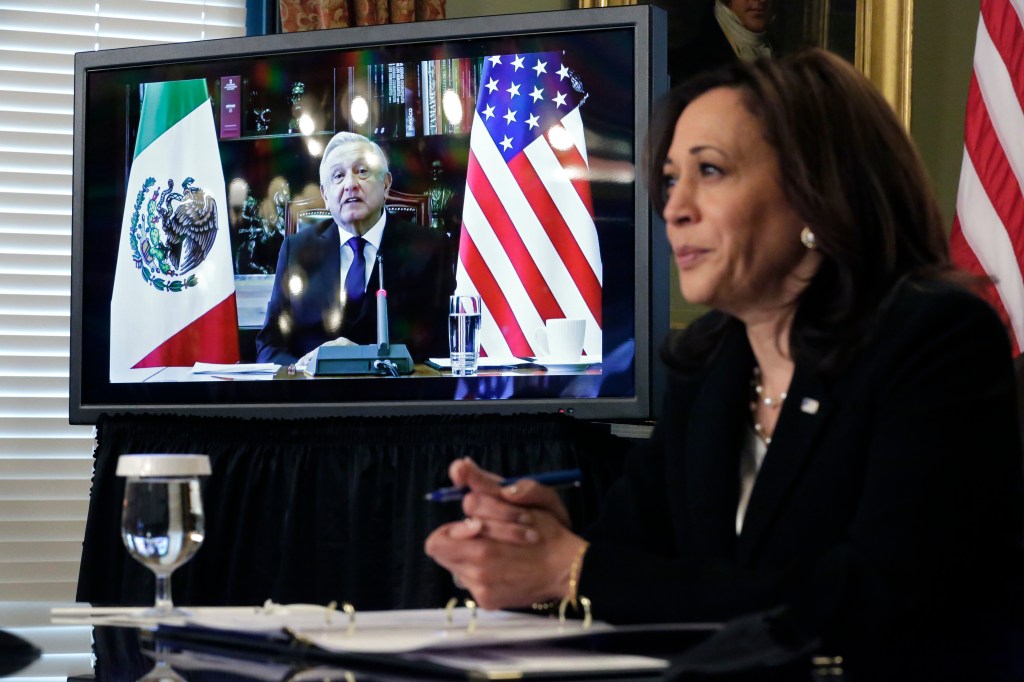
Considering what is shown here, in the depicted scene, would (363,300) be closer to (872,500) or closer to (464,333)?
(464,333)

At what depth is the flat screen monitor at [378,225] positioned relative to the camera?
9.76ft

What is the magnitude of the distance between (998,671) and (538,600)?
48 cm

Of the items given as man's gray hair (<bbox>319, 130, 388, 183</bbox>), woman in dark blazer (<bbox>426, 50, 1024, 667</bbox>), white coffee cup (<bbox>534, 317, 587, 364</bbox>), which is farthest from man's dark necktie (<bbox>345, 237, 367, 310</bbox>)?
woman in dark blazer (<bbox>426, 50, 1024, 667</bbox>)

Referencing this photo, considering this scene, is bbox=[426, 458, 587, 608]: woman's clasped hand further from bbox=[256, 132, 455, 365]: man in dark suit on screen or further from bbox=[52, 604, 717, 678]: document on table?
bbox=[256, 132, 455, 365]: man in dark suit on screen

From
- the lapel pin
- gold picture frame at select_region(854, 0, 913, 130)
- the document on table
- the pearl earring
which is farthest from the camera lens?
gold picture frame at select_region(854, 0, 913, 130)

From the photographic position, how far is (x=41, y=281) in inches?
154

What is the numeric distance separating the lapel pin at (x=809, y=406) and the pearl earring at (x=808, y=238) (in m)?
0.22

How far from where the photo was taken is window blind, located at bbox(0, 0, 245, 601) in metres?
3.83

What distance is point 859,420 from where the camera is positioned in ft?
4.31

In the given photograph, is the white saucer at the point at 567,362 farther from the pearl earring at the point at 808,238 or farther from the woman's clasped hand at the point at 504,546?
the woman's clasped hand at the point at 504,546

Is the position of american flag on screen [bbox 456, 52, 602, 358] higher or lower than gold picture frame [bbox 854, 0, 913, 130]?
lower

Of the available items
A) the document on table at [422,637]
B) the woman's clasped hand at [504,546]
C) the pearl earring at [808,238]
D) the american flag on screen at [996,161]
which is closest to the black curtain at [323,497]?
the american flag on screen at [996,161]

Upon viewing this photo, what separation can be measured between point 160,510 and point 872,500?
2.37 feet

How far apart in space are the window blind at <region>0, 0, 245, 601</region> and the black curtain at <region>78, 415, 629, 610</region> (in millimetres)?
847
